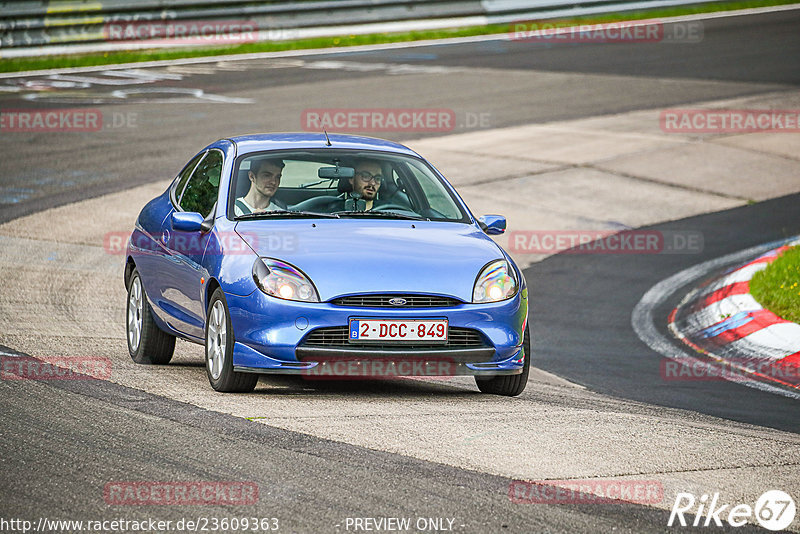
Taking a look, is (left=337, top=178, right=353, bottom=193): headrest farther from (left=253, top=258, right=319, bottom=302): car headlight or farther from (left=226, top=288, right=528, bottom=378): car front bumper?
(left=226, top=288, right=528, bottom=378): car front bumper

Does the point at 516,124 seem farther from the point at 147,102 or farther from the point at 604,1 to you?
the point at 604,1

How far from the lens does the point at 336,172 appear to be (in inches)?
325

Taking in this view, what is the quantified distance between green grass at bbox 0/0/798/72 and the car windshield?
1807 cm

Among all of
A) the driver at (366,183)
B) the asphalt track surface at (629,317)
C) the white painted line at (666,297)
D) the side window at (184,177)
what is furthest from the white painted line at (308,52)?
the driver at (366,183)

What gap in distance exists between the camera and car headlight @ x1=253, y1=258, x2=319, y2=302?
708cm

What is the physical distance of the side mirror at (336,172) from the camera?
325 inches

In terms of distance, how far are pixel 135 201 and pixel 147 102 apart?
694cm

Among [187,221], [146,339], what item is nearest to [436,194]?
[187,221]

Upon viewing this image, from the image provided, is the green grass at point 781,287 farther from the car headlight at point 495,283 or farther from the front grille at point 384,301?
the front grille at point 384,301

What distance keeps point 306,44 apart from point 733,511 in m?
25.4

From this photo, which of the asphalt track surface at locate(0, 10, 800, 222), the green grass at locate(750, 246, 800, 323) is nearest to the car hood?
the green grass at locate(750, 246, 800, 323)

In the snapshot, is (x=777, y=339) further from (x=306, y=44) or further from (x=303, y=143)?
(x=306, y=44)

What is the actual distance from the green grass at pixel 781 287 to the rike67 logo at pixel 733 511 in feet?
17.1

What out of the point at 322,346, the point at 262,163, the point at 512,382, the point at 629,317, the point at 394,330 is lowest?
the point at 629,317
